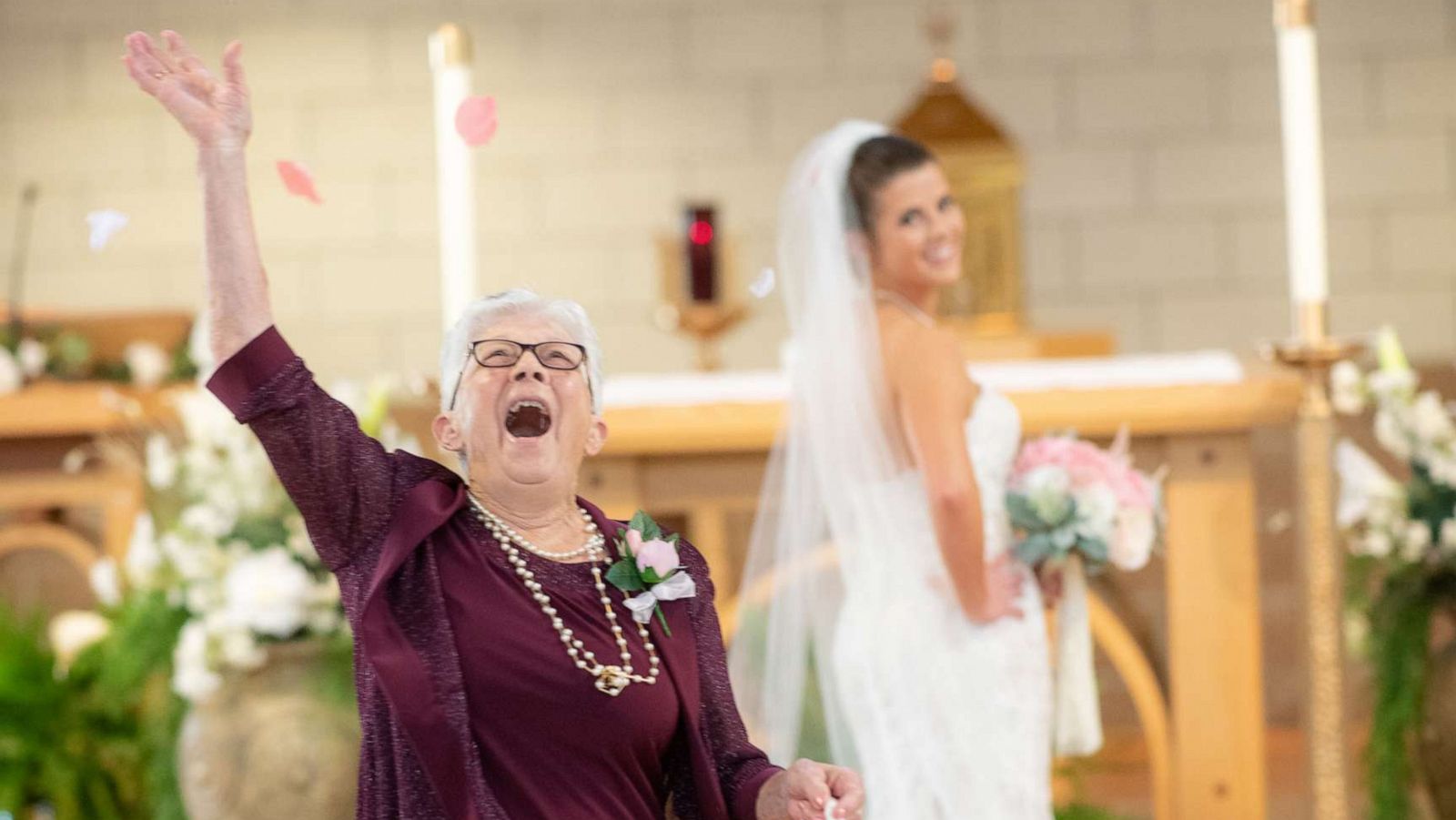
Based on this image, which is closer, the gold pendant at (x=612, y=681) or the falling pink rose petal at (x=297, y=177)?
the gold pendant at (x=612, y=681)

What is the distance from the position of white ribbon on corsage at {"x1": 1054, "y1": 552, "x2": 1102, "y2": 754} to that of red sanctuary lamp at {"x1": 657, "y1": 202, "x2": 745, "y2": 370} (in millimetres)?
1725

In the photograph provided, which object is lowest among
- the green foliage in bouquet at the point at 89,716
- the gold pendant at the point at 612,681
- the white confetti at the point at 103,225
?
the green foliage in bouquet at the point at 89,716

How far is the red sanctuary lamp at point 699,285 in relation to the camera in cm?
491

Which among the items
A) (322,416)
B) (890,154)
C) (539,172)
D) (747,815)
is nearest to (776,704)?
(890,154)

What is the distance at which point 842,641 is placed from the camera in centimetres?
334

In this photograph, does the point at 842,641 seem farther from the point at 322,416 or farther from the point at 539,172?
the point at 539,172

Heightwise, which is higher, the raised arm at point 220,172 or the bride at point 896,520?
the raised arm at point 220,172

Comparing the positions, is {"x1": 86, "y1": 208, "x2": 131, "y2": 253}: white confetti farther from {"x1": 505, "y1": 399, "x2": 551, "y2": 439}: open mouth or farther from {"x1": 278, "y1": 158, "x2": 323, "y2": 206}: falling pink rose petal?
{"x1": 505, "y1": 399, "x2": 551, "y2": 439}: open mouth

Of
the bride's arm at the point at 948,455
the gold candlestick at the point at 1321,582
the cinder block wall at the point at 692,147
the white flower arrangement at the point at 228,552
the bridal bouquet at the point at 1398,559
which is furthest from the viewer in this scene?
the cinder block wall at the point at 692,147

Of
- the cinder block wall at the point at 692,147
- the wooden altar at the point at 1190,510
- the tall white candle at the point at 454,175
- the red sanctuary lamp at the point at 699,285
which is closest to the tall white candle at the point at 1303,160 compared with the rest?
the wooden altar at the point at 1190,510

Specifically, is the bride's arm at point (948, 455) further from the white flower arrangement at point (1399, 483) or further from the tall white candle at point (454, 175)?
the white flower arrangement at point (1399, 483)

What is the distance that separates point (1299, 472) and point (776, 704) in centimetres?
102

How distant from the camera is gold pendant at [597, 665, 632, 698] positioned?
72.0 inches

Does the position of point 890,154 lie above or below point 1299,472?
above
